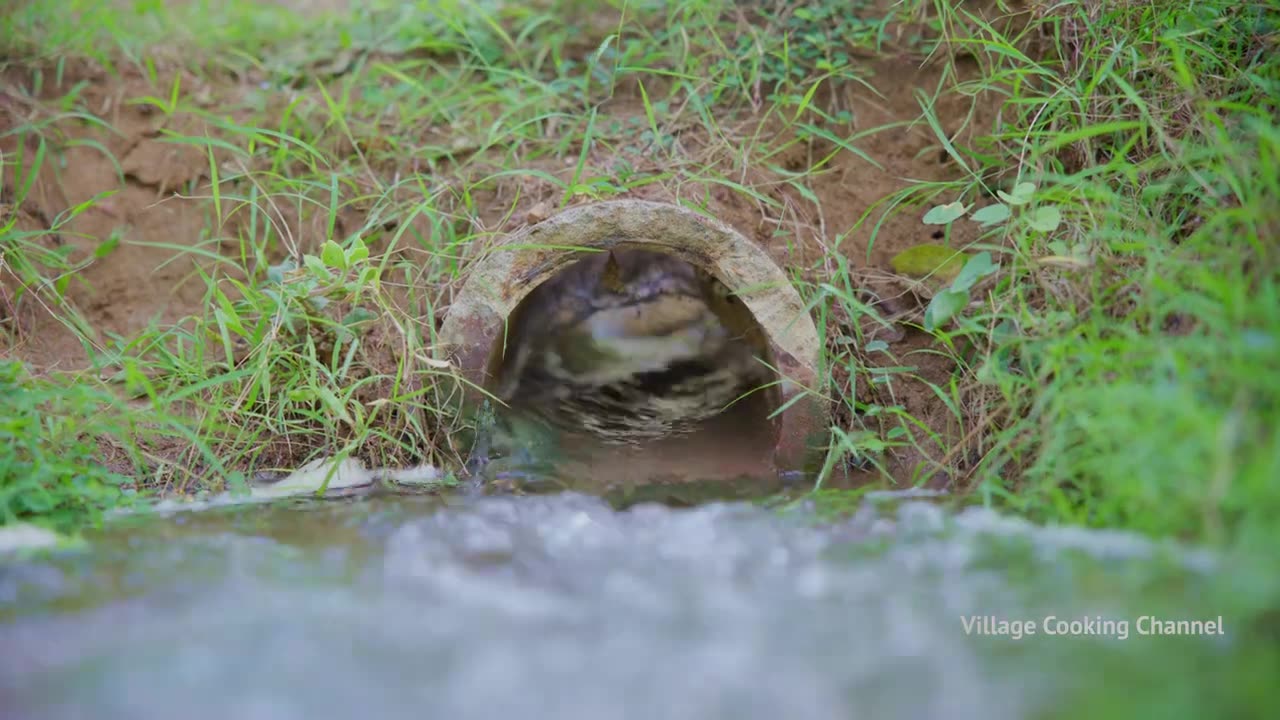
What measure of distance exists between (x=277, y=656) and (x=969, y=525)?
155 cm

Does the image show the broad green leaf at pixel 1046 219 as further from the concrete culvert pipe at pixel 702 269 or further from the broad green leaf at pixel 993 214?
the concrete culvert pipe at pixel 702 269

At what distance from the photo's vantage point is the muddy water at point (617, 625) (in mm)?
1487

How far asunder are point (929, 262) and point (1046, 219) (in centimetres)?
56

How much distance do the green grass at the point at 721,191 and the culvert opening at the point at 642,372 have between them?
0.44 meters

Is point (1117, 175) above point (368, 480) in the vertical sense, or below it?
above

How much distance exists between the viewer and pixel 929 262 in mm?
3188

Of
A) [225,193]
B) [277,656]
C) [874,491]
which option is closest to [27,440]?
[277,656]

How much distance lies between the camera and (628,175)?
3.39m

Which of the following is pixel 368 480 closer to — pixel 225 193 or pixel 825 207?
pixel 225 193

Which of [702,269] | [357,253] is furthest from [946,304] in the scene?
[357,253]

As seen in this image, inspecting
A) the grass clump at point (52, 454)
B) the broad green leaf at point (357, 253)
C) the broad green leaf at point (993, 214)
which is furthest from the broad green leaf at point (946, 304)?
the grass clump at point (52, 454)

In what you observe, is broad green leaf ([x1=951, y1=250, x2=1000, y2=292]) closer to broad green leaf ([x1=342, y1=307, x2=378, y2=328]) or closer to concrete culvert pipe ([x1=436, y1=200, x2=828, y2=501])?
concrete culvert pipe ([x1=436, y1=200, x2=828, y2=501])

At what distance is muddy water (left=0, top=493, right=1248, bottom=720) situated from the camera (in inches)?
58.6

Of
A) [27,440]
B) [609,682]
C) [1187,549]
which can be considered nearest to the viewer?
[609,682]
